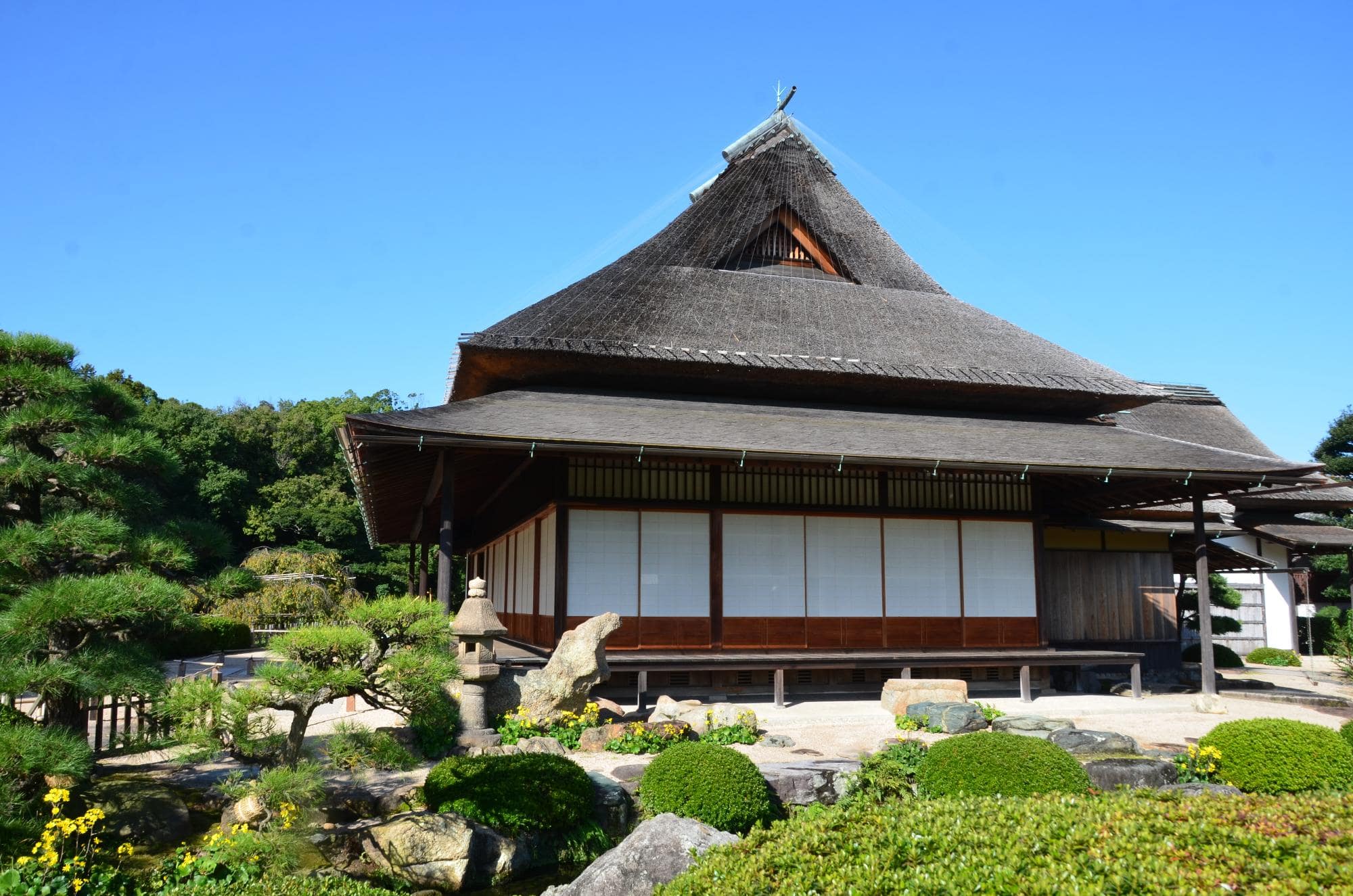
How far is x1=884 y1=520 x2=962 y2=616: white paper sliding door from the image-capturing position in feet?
49.2

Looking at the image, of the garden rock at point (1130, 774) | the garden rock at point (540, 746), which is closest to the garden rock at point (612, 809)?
the garden rock at point (540, 746)

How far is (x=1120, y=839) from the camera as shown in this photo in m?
4.46

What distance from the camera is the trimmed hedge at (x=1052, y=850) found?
4105 millimetres

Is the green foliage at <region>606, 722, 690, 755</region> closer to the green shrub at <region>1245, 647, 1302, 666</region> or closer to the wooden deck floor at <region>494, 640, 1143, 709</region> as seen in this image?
the wooden deck floor at <region>494, 640, 1143, 709</region>

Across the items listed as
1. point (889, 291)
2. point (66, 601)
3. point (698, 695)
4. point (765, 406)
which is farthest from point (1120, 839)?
point (889, 291)

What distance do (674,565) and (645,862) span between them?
26.0 ft

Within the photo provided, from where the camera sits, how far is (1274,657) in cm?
2422

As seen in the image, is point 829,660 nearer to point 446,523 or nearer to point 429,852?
point 446,523

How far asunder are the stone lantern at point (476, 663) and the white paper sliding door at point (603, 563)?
3438mm

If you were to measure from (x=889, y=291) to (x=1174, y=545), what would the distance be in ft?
25.9

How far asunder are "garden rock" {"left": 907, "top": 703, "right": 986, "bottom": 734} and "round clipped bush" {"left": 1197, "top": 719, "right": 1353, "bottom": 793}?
9.51 feet

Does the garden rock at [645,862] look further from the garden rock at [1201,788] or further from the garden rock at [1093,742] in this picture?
the garden rock at [1093,742]

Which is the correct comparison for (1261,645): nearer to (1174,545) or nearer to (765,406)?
(1174,545)

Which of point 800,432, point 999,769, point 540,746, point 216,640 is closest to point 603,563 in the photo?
point 800,432
